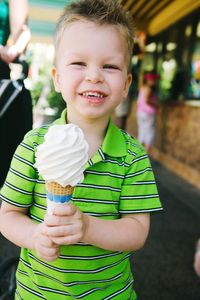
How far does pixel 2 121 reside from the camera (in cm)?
194

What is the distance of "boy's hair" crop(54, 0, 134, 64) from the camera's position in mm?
1260

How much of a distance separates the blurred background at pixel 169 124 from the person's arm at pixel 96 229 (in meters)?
1.59

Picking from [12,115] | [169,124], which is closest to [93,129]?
[12,115]

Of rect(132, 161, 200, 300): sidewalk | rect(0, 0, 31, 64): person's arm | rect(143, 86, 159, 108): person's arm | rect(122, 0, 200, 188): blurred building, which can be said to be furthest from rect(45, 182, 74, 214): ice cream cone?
rect(143, 86, 159, 108): person's arm

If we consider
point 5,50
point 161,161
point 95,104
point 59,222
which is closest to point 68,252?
point 59,222

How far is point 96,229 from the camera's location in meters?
1.16

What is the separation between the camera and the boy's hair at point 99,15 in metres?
1.26

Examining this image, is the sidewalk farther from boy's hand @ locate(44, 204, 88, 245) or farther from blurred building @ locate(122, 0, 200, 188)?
boy's hand @ locate(44, 204, 88, 245)

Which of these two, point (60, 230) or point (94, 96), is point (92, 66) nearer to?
point (94, 96)

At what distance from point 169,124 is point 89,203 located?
6.77 metres

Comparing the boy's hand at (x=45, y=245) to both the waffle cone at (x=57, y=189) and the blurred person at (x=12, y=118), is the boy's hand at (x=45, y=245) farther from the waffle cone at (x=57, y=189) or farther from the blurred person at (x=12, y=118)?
the blurred person at (x=12, y=118)

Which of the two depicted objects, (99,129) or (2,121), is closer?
(99,129)

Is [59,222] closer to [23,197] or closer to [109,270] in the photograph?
[23,197]

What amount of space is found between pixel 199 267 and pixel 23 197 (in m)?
0.70
